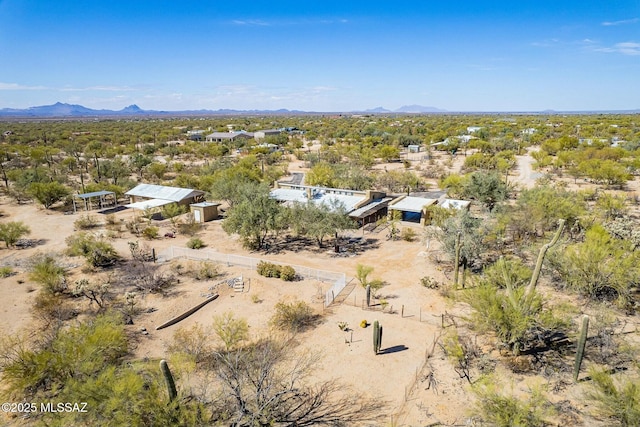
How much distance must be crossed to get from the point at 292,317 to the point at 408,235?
13362 mm

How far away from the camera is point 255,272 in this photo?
74.5 feet

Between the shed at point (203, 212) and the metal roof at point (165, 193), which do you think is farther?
the metal roof at point (165, 193)

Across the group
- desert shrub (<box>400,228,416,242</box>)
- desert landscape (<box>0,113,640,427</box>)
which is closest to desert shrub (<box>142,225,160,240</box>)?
desert landscape (<box>0,113,640,427</box>)

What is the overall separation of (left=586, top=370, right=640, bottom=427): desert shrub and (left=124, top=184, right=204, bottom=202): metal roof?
107 feet

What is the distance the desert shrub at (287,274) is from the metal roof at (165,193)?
18.1 meters

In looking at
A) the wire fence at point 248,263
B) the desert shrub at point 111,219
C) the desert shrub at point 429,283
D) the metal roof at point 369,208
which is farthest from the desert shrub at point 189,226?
the desert shrub at point 429,283

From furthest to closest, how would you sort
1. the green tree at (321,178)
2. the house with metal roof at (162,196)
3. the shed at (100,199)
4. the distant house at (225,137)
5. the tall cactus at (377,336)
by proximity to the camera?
the distant house at (225,137), the green tree at (321,178), the shed at (100,199), the house with metal roof at (162,196), the tall cactus at (377,336)

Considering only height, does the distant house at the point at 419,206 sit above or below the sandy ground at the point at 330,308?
above

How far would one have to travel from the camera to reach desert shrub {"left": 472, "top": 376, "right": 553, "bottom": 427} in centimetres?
1014

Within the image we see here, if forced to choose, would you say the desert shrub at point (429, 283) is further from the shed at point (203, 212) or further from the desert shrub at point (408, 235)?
the shed at point (203, 212)

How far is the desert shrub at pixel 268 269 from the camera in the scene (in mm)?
21906

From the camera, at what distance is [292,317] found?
17.3 metres

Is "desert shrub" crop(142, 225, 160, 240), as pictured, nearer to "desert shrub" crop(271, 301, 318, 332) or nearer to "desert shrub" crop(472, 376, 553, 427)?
"desert shrub" crop(271, 301, 318, 332)

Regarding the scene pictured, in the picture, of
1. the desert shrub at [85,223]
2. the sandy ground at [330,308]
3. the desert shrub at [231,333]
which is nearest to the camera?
the sandy ground at [330,308]
